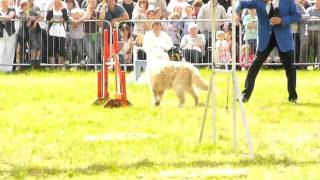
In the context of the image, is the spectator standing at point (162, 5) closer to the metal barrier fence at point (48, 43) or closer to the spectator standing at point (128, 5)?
Result: the spectator standing at point (128, 5)

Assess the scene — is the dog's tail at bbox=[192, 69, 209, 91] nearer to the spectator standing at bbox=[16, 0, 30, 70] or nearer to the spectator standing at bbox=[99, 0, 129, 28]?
the spectator standing at bbox=[99, 0, 129, 28]

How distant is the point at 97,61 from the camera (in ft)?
76.4

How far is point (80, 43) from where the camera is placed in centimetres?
2317

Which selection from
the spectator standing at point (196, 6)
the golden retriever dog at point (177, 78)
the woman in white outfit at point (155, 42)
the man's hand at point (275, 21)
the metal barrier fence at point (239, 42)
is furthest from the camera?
the spectator standing at point (196, 6)

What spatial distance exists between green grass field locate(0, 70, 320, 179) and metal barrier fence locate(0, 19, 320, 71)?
12.2ft

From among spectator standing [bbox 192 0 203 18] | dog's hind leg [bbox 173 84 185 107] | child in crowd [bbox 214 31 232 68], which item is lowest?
dog's hind leg [bbox 173 84 185 107]

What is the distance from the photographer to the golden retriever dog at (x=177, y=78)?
15859mm

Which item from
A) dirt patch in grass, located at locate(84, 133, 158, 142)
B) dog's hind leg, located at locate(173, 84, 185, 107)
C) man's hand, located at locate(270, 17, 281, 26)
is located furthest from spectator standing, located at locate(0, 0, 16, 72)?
dirt patch in grass, located at locate(84, 133, 158, 142)

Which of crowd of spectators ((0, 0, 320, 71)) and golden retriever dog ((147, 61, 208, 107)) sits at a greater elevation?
crowd of spectators ((0, 0, 320, 71))

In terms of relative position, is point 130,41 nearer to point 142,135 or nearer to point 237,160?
point 142,135

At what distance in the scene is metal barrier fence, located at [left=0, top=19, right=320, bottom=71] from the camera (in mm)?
22797

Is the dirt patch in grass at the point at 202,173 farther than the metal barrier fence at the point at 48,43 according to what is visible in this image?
No

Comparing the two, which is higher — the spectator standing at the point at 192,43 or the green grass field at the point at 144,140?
the spectator standing at the point at 192,43

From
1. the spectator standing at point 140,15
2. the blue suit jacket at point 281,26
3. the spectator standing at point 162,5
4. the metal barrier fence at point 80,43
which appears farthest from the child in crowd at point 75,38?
the blue suit jacket at point 281,26
